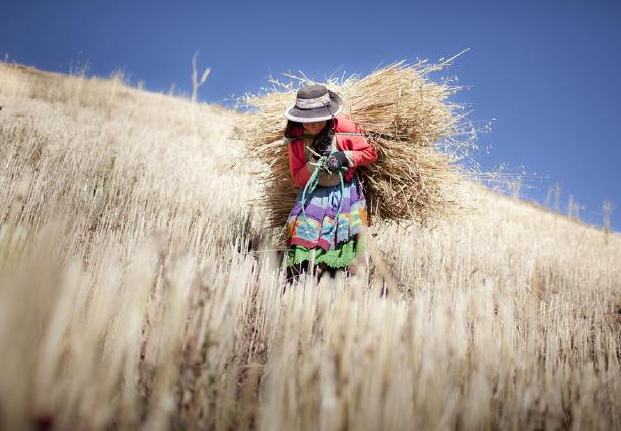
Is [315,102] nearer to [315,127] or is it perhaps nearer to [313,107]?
[313,107]

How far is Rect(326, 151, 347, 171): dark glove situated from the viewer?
2.33m

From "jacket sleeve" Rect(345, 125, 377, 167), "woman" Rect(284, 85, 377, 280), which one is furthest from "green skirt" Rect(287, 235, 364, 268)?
"jacket sleeve" Rect(345, 125, 377, 167)

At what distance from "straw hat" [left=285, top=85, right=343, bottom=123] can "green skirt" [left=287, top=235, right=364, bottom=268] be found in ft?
2.65

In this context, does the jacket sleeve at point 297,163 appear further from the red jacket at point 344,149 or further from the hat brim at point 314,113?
the hat brim at point 314,113

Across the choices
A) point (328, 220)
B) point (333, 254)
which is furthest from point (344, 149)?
point (333, 254)

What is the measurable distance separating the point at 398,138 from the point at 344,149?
1.49 ft

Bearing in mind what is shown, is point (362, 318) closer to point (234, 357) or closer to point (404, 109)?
point (234, 357)

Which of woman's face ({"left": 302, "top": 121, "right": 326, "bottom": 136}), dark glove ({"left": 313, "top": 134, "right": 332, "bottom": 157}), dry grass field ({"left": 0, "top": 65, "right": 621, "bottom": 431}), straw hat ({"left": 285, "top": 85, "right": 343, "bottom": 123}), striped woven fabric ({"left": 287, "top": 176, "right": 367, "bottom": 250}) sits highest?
straw hat ({"left": 285, "top": 85, "right": 343, "bottom": 123})

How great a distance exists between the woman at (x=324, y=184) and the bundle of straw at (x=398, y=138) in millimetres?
237

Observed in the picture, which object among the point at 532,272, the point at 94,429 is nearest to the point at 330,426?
the point at 94,429

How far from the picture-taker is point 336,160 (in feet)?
7.66

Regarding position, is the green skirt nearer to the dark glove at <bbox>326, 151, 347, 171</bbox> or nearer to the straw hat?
the dark glove at <bbox>326, 151, 347, 171</bbox>

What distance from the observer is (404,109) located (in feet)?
8.88

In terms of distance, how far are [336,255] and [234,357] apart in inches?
48.4
